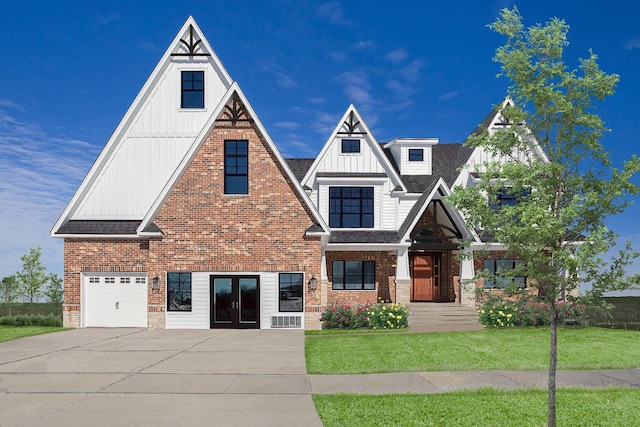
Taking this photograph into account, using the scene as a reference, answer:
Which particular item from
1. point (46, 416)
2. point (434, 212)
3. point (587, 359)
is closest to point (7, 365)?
point (46, 416)

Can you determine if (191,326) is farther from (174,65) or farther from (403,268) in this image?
(174,65)

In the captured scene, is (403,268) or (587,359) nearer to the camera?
(587,359)

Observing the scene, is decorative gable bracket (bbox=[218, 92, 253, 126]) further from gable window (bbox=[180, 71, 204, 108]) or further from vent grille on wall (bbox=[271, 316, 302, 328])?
vent grille on wall (bbox=[271, 316, 302, 328])

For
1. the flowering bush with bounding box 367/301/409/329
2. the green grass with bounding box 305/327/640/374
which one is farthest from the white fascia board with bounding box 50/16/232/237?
the green grass with bounding box 305/327/640/374

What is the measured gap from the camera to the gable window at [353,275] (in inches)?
1097

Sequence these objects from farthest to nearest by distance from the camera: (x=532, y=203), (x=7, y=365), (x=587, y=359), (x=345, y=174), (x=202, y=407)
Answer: (x=345, y=174) → (x=587, y=359) → (x=7, y=365) → (x=202, y=407) → (x=532, y=203)

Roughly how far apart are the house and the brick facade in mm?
42

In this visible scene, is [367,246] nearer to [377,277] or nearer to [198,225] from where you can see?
[377,277]

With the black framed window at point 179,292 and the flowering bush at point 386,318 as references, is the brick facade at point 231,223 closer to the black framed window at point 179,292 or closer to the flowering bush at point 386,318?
the black framed window at point 179,292

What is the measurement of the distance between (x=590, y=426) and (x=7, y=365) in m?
13.4

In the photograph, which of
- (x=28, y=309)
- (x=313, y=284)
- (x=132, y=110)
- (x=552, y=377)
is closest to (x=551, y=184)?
(x=552, y=377)

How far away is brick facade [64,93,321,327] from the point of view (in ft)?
72.9

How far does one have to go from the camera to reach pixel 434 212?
1093 inches

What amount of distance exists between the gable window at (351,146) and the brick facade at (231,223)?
640 cm
